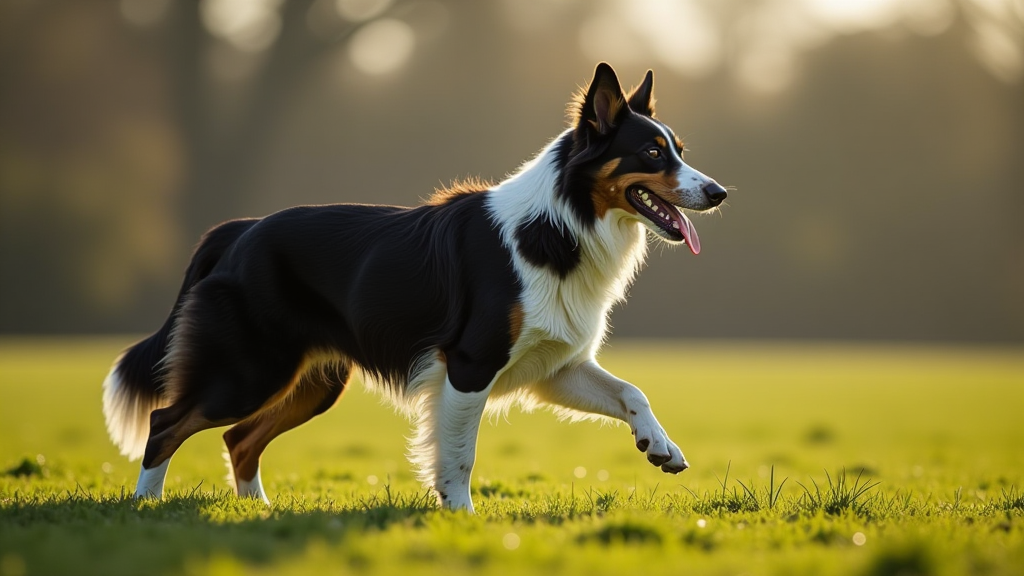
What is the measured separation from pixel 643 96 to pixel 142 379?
12.1 feet

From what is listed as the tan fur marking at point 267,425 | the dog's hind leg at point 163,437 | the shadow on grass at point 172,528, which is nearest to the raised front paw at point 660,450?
the shadow on grass at point 172,528

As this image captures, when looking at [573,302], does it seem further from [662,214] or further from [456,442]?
[456,442]

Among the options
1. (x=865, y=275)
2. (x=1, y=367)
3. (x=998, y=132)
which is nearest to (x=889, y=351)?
(x=865, y=275)

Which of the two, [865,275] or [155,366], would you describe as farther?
[865,275]

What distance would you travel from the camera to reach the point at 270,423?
22.6 feet

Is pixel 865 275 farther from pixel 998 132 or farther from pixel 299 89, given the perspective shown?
pixel 299 89

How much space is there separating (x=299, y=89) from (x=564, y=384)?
131ft

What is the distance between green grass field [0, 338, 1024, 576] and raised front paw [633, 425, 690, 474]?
286mm

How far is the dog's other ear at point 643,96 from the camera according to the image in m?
6.31

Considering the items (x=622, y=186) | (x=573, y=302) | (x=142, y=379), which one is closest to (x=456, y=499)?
(x=573, y=302)

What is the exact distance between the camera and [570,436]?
15.4 meters

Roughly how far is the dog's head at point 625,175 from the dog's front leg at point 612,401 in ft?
3.01

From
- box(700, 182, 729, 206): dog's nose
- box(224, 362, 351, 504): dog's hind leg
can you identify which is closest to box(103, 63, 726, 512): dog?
box(700, 182, 729, 206): dog's nose

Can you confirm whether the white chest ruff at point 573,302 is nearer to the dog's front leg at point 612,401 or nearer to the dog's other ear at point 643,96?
the dog's front leg at point 612,401
